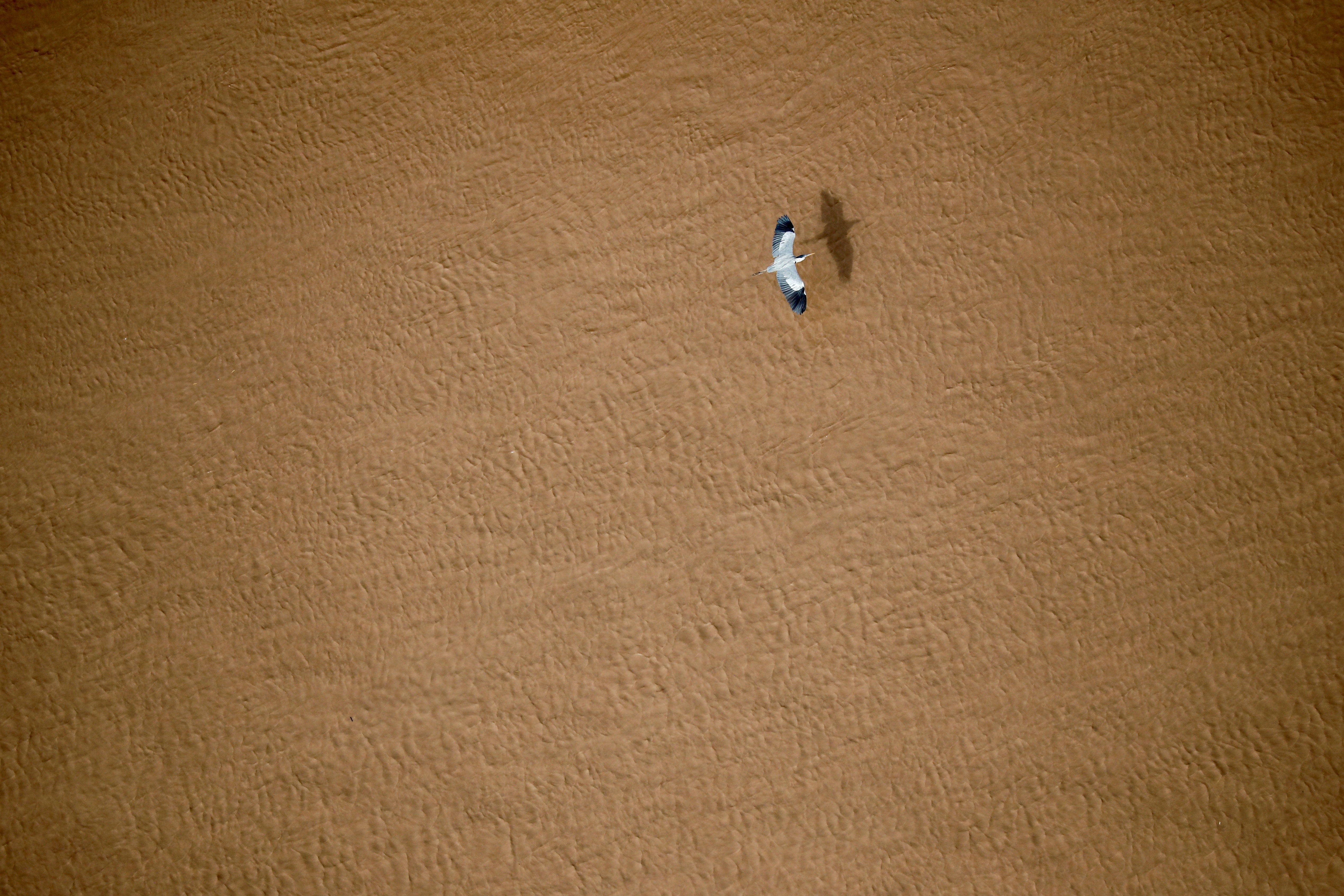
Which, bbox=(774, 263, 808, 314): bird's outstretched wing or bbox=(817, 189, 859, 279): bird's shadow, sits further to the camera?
bbox=(817, 189, 859, 279): bird's shadow

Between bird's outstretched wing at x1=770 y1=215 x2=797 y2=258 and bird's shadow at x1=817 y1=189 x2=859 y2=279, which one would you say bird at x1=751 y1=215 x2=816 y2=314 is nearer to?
bird's outstretched wing at x1=770 y1=215 x2=797 y2=258

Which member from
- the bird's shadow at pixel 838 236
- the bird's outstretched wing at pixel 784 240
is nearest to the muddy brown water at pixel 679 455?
the bird's shadow at pixel 838 236

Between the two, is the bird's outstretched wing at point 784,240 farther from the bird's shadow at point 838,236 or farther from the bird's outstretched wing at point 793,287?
the bird's shadow at point 838,236

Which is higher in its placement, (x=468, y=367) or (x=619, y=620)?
(x=468, y=367)

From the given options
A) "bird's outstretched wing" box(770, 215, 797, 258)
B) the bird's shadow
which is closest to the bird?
"bird's outstretched wing" box(770, 215, 797, 258)

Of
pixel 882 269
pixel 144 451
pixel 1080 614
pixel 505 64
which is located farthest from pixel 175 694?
pixel 1080 614

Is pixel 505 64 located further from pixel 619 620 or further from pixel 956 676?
pixel 956 676

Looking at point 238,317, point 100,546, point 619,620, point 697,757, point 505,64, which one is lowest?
point 697,757
